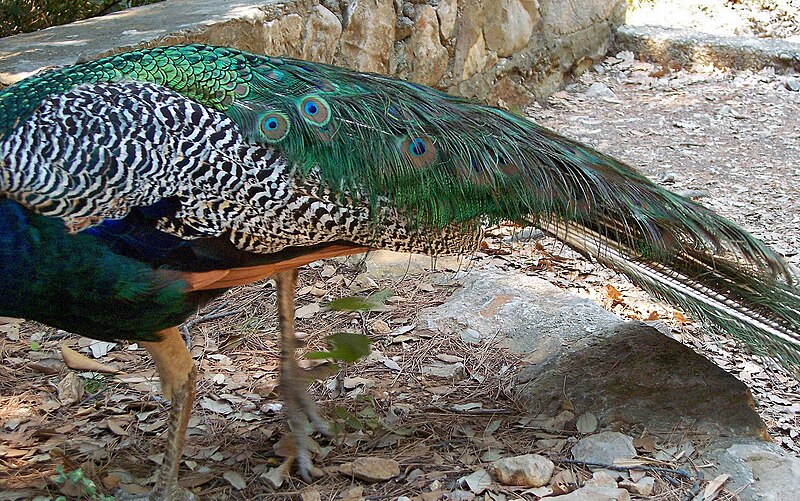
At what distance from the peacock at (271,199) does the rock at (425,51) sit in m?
2.49

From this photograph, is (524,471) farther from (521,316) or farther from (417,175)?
(521,316)

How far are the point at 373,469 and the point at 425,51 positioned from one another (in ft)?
10.5

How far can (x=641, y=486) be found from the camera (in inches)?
92.9

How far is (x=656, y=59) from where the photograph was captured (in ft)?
22.3

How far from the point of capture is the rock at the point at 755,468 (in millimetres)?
2303

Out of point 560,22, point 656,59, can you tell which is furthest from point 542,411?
point 656,59

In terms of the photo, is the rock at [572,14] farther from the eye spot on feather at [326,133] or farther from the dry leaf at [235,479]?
the dry leaf at [235,479]

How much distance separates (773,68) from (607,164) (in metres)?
4.64

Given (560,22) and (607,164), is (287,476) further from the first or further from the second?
(560,22)

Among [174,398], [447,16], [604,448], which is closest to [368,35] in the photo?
[447,16]

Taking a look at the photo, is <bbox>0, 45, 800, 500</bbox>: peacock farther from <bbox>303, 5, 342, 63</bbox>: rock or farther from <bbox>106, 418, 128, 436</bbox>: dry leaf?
<bbox>303, 5, 342, 63</bbox>: rock

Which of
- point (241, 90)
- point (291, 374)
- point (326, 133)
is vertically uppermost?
point (241, 90)

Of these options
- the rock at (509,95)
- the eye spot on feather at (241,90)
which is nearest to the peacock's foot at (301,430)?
the eye spot on feather at (241,90)

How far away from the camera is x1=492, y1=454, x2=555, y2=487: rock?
2.39 meters
